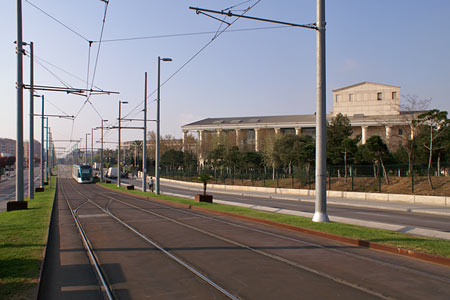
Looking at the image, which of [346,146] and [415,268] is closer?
[415,268]

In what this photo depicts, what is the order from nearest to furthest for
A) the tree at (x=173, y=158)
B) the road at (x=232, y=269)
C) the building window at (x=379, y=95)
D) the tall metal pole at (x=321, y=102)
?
1. the road at (x=232, y=269)
2. the tall metal pole at (x=321, y=102)
3. the building window at (x=379, y=95)
4. the tree at (x=173, y=158)

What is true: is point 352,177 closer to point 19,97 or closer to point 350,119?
point 19,97

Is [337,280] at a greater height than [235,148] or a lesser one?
lesser

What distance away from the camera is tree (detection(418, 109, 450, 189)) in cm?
3023

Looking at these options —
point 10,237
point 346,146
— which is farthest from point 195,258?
point 346,146

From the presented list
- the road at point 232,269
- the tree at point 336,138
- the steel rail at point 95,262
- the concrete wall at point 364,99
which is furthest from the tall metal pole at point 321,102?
the concrete wall at point 364,99

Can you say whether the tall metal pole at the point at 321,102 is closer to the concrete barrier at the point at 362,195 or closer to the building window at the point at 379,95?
the concrete barrier at the point at 362,195

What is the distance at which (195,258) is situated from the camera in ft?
31.9

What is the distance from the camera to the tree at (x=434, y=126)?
99.2ft

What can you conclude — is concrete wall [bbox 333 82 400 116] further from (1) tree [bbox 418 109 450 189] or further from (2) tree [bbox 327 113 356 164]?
(1) tree [bbox 418 109 450 189]

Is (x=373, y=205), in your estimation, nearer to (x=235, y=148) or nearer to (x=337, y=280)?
(x=337, y=280)

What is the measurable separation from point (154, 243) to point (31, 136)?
22.0 meters

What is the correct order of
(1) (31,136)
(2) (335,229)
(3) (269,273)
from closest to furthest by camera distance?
1. (3) (269,273)
2. (2) (335,229)
3. (1) (31,136)

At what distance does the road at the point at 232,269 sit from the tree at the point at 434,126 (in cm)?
2179
